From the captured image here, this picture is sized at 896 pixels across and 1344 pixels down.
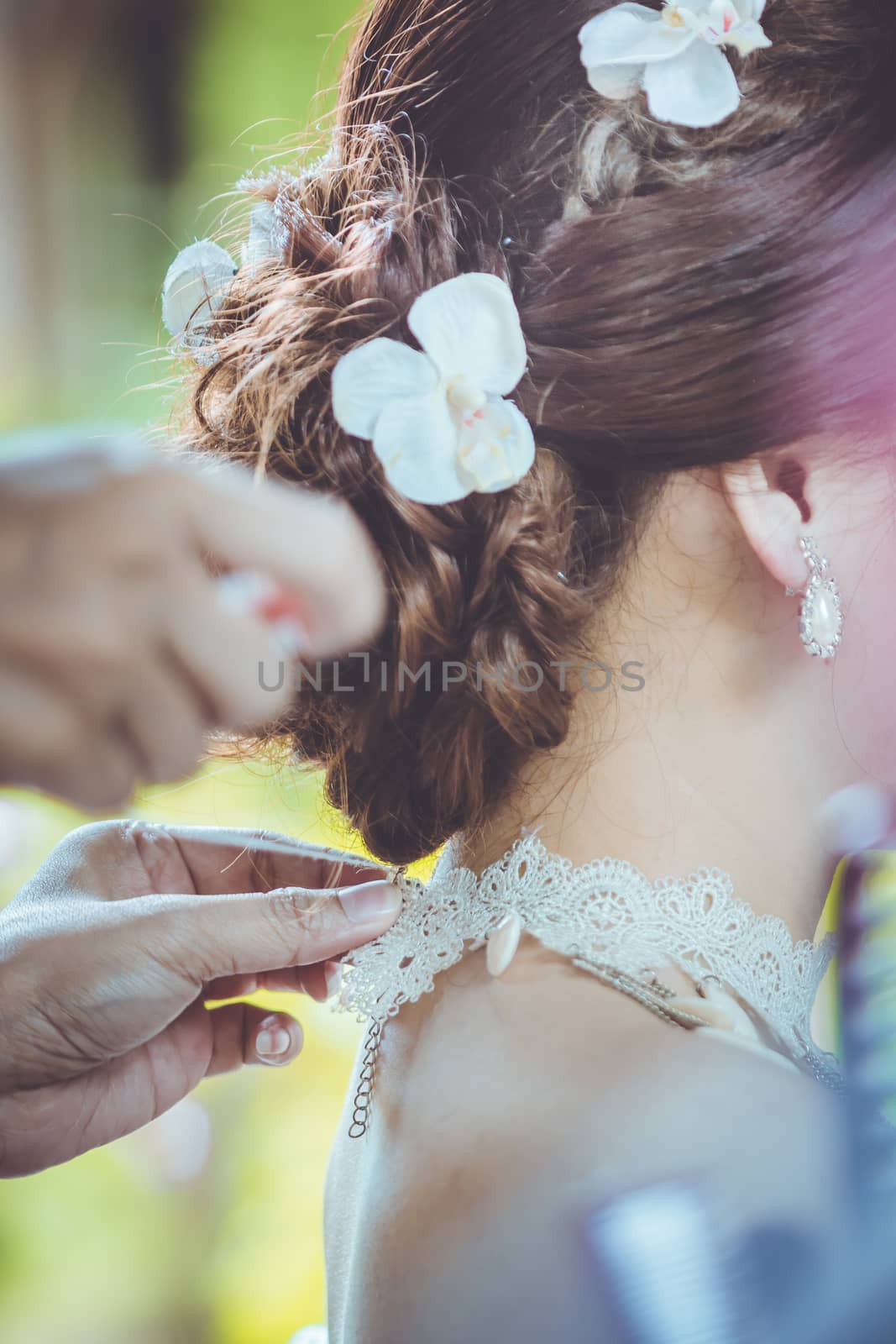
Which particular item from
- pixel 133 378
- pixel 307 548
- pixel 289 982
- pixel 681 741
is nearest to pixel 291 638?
pixel 307 548

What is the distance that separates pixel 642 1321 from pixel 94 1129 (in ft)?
1.63

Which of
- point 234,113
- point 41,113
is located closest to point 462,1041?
point 234,113

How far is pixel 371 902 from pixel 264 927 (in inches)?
3.1

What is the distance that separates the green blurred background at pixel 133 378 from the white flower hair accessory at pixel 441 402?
0.77 meters

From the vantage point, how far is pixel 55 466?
1.30ft

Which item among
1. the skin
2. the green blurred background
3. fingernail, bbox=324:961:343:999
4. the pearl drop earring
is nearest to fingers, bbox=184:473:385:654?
the skin

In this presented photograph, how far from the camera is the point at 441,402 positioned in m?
0.55

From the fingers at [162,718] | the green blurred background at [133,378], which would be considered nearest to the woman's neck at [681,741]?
the fingers at [162,718]

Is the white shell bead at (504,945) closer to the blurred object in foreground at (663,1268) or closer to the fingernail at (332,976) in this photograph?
the blurred object in foreground at (663,1268)

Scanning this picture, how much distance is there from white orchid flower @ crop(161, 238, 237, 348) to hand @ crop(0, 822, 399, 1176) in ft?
1.29

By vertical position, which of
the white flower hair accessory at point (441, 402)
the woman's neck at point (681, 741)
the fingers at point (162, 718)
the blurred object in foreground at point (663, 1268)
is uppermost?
the white flower hair accessory at point (441, 402)

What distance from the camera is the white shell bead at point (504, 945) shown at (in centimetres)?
57

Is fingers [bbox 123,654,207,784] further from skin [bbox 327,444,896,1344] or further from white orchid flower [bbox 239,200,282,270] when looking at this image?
white orchid flower [bbox 239,200,282,270]

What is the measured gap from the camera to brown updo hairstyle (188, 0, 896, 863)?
0.56m
